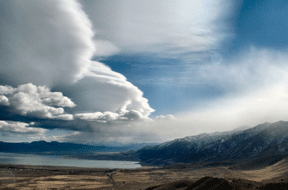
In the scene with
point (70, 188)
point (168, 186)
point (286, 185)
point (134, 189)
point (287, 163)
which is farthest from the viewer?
point (287, 163)

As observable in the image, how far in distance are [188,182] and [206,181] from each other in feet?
84.3

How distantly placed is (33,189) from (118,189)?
4329 cm

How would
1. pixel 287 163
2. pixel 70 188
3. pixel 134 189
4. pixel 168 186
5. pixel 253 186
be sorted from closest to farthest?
1. pixel 253 186
2. pixel 168 186
3. pixel 134 189
4. pixel 70 188
5. pixel 287 163

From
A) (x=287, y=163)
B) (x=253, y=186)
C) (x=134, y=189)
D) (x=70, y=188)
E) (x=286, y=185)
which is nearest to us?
(x=286, y=185)

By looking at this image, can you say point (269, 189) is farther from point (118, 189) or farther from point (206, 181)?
point (118, 189)

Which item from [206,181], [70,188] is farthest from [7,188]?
[206,181]

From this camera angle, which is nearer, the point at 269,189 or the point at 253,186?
the point at 269,189

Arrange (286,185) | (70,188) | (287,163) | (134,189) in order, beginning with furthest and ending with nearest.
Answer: (287,163) → (70,188) → (134,189) → (286,185)

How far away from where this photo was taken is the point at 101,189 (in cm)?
10762

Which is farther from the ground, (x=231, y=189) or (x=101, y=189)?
(x=231, y=189)

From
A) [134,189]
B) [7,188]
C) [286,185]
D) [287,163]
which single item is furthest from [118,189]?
[287,163]

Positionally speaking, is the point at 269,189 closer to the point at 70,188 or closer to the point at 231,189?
the point at 231,189

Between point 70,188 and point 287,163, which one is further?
point 287,163

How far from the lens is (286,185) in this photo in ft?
163
